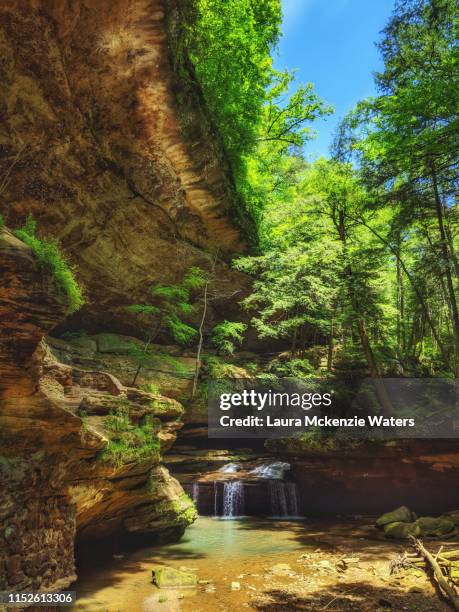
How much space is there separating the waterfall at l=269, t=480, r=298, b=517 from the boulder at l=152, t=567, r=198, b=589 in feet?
29.0

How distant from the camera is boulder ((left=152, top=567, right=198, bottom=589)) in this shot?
8.41 metres

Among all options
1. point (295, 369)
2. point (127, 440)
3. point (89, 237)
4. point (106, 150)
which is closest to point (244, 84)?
point (106, 150)

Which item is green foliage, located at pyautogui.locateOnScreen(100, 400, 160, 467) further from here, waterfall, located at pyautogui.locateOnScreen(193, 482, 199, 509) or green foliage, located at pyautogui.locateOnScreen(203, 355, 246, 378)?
green foliage, located at pyautogui.locateOnScreen(203, 355, 246, 378)

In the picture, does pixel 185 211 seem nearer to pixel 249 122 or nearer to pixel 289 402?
pixel 249 122

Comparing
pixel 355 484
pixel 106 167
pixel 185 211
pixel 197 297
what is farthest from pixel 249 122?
pixel 355 484

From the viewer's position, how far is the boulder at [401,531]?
11945mm

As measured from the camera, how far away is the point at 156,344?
2041 centimetres

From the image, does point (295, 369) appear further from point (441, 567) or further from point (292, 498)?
point (441, 567)

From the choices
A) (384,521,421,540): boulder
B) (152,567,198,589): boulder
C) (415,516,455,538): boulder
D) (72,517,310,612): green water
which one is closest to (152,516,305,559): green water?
(72,517,310,612): green water

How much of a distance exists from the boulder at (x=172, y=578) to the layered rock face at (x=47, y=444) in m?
2.08

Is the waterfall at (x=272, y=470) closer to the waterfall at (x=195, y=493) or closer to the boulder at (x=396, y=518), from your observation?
the waterfall at (x=195, y=493)

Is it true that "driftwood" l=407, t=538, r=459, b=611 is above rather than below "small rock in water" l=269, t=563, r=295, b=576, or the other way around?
above

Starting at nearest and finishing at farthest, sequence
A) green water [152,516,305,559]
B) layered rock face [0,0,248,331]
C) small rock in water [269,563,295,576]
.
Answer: small rock in water [269,563,295,576] → layered rock face [0,0,248,331] → green water [152,516,305,559]

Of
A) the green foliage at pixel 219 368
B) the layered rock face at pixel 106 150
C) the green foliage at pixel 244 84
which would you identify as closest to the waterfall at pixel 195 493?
the green foliage at pixel 219 368
